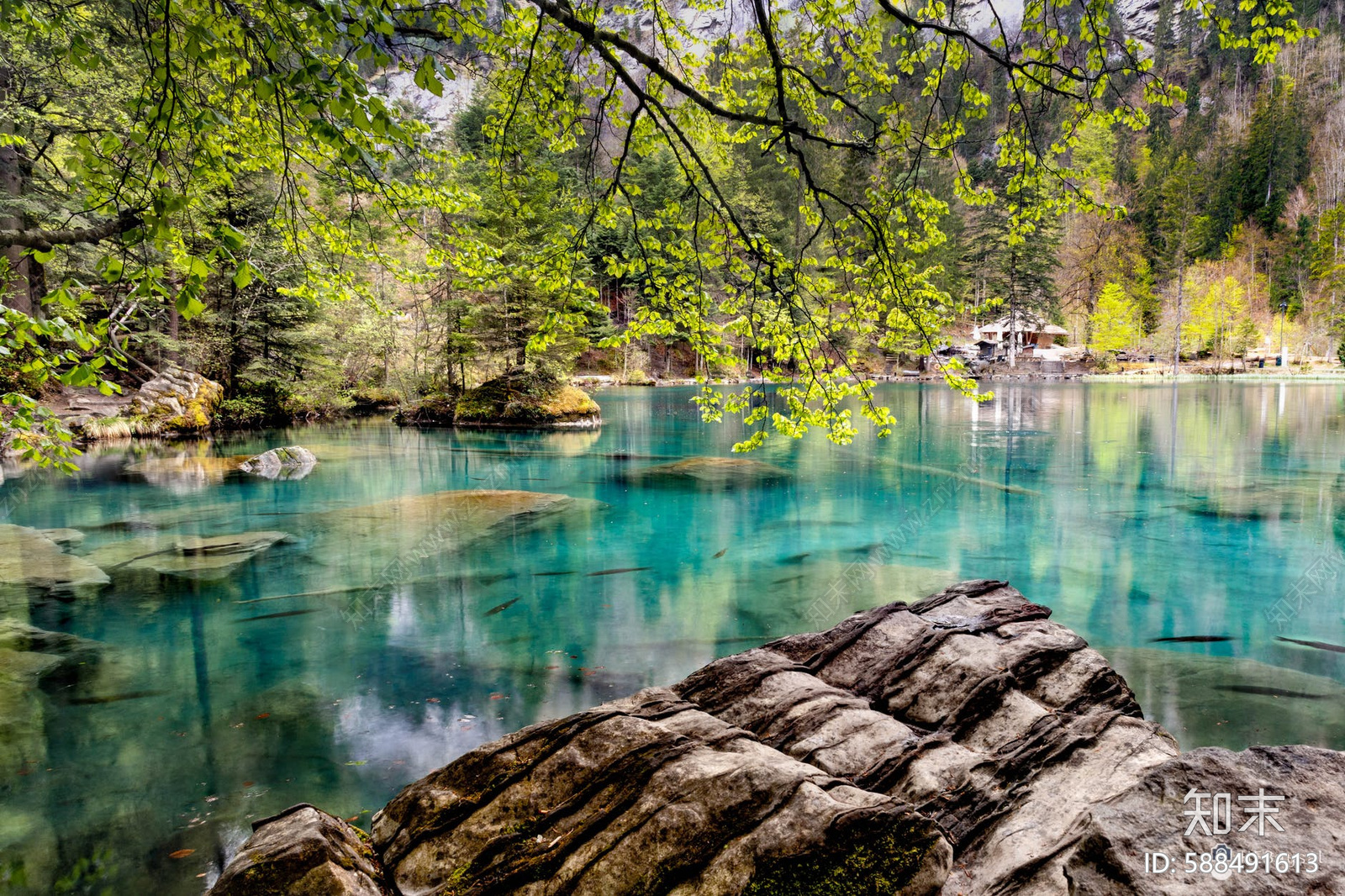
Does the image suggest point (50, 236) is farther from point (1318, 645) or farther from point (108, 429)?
point (108, 429)

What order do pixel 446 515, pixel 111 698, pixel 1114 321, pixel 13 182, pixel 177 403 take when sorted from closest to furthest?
pixel 111 698 → pixel 446 515 → pixel 13 182 → pixel 177 403 → pixel 1114 321

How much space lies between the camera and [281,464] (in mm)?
17078

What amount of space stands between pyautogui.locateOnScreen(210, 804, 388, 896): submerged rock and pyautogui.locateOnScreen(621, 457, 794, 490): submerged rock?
1264 cm

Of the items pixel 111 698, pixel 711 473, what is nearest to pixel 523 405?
pixel 711 473

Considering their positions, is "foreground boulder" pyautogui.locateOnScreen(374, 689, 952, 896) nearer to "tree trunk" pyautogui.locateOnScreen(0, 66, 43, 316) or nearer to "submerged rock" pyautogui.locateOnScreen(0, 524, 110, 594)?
"submerged rock" pyautogui.locateOnScreen(0, 524, 110, 594)

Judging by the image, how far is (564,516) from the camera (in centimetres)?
1247

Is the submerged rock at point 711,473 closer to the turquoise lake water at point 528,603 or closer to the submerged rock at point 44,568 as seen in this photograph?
the turquoise lake water at point 528,603

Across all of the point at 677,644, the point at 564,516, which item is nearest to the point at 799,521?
the point at 564,516

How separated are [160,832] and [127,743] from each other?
1.50 meters

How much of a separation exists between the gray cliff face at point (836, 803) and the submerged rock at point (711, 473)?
11271mm

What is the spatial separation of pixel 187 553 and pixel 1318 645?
15217mm

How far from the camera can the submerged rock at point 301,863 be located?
242 centimetres

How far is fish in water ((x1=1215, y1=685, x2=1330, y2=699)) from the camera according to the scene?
17.9 feet

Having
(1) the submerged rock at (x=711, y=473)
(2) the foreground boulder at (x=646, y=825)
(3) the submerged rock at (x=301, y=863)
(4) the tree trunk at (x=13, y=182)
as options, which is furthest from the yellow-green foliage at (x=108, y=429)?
(2) the foreground boulder at (x=646, y=825)
